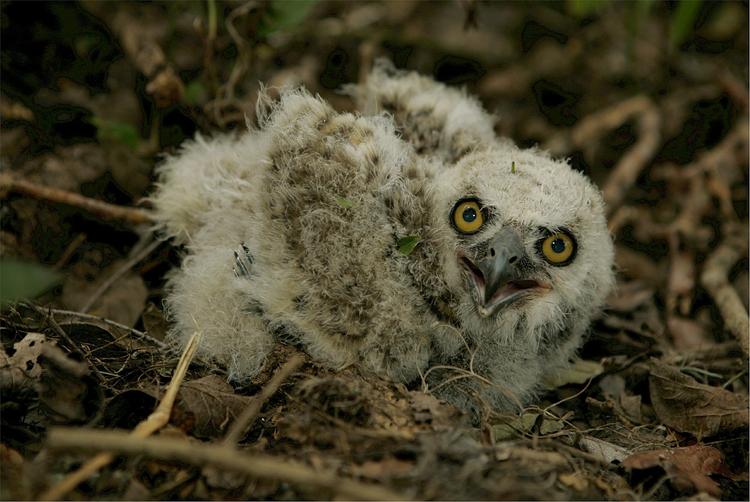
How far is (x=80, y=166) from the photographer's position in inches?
167

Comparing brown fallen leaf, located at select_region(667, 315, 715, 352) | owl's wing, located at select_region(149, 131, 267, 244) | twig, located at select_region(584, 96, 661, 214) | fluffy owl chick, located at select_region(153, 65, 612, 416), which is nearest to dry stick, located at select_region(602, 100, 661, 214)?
twig, located at select_region(584, 96, 661, 214)

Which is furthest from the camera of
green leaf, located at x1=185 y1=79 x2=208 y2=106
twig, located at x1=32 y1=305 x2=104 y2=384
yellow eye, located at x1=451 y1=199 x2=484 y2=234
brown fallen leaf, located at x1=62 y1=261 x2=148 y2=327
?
green leaf, located at x1=185 y1=79 x2=208 y2=106

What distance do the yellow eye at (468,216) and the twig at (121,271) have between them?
184 cm

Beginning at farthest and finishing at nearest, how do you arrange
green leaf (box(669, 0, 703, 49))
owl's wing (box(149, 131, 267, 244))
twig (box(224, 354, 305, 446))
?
green leaf (box(669, 0, 703, 49)) < owl's wing (box(149, 131, 267, 244)) < twig (box(224, 354, 305, 446))

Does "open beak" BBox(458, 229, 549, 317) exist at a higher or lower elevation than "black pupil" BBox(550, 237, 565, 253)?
lower

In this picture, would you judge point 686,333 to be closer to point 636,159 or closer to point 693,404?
point 693,404

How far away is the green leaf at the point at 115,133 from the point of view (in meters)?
4.24

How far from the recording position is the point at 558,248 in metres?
3.18

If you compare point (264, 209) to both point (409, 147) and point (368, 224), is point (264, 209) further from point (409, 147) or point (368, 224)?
point (409, 147)

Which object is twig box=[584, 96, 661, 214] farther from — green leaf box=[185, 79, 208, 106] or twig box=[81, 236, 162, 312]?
twig box=[81, 236, 162, 312]

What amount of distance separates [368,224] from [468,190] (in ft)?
1.78

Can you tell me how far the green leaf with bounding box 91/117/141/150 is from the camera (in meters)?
4.24

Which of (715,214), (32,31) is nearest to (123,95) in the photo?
(32,31)

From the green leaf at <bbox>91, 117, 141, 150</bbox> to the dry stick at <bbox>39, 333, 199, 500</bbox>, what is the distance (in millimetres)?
1772
